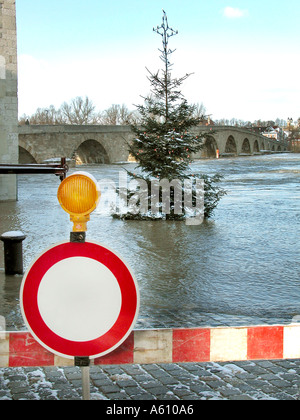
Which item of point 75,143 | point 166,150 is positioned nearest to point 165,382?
point 166,150

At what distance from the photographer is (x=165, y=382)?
3.56 meters

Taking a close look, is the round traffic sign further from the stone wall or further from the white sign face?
the stone wall

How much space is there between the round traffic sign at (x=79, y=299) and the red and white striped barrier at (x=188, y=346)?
17 centimetres

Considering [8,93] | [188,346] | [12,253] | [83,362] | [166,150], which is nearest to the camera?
[83,362]

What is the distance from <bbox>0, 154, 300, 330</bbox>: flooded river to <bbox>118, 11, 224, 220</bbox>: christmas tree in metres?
0.49

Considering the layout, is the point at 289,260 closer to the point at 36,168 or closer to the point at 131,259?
the point at 131,259

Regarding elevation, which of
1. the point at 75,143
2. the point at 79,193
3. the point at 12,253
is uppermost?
the point at 75,143

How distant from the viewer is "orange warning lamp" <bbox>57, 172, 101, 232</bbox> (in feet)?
7.52

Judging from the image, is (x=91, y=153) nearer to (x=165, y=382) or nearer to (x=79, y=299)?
(x=165, y=382)

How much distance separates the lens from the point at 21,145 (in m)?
36.3

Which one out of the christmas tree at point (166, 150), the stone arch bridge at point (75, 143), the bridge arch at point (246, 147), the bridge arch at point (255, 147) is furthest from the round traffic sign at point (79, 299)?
the bridge arch at point (255, 147)

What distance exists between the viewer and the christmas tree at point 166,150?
10820 millimetres

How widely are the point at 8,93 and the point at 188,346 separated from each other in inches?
548
